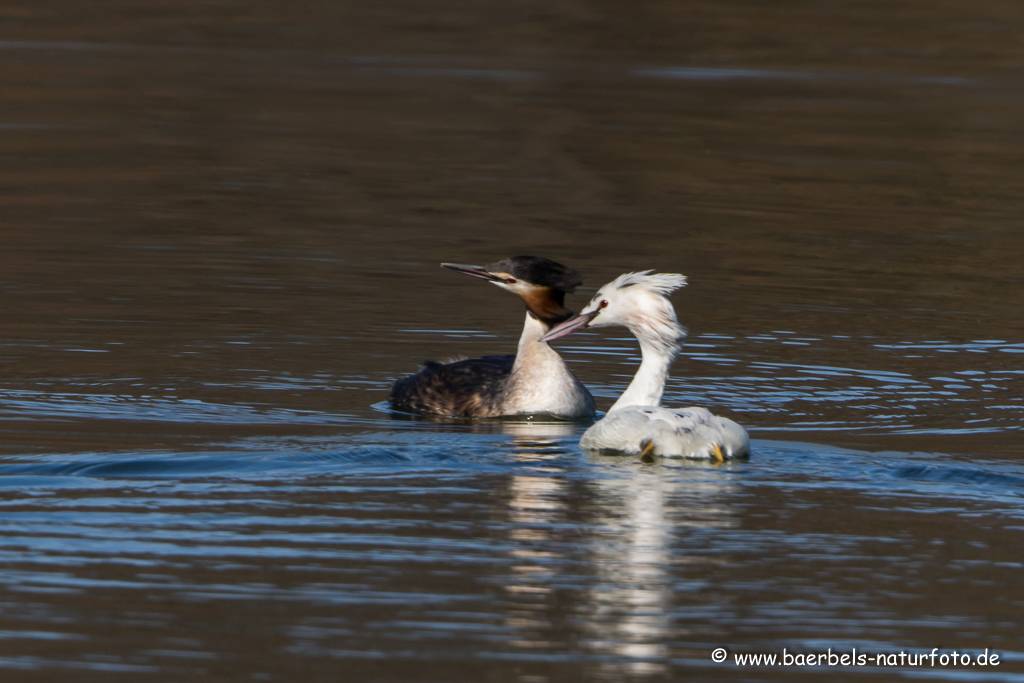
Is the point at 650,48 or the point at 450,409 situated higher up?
the point at 650,48

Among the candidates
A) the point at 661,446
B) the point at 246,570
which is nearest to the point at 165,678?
the point at 246,570

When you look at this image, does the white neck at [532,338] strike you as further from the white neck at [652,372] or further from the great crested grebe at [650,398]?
the white neck at [652,372]

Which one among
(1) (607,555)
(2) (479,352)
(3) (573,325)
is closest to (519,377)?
(3) (573,325)

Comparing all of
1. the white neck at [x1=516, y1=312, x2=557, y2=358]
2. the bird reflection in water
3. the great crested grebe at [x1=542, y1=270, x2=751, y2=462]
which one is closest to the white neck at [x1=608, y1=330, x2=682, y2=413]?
the great crested grebe at [x1=542, y1=270, x2=751, y2=462]

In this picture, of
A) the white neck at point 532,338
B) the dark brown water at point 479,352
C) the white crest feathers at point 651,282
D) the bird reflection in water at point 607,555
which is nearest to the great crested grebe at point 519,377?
the white neck at point 532,338

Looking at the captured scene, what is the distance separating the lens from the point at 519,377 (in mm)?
10227

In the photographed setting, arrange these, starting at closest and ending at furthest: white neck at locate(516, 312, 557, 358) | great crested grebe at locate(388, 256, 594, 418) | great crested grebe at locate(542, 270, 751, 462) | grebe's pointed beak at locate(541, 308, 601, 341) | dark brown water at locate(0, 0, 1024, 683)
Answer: dark brown water at locate(0, 0, 1024, 683) < great crested grebe at locate(542, 270, 751, 462) < grebe's pointed beak at locate(541, 308, 601, 341) < great crested grebe at locate(388, 256, 594, 418) < white neck at locate(516, 312, 557, 358)

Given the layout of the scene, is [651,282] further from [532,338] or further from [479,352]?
[479,352]

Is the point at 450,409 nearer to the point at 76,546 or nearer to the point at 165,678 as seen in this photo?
the point at 76,546

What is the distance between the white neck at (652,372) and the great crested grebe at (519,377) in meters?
1.01

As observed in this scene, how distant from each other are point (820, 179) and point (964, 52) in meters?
12.0

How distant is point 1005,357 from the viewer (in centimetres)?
1183

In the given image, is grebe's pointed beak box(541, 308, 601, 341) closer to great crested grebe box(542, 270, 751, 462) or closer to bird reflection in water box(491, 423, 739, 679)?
great crested grebe box(542, 270, 751, 462)

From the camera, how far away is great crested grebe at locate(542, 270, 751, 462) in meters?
8.09
